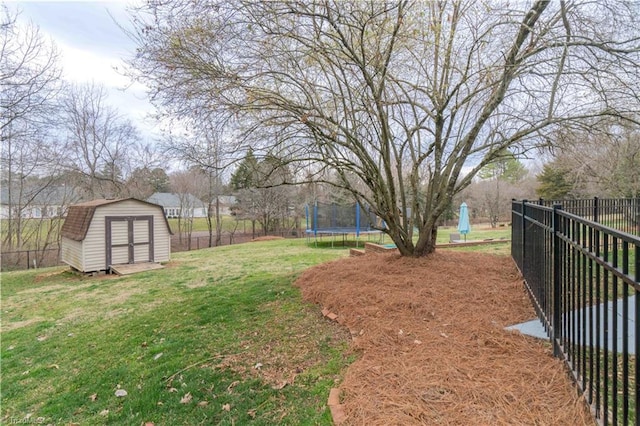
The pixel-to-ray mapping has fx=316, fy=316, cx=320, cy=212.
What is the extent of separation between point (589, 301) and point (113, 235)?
38.1ft

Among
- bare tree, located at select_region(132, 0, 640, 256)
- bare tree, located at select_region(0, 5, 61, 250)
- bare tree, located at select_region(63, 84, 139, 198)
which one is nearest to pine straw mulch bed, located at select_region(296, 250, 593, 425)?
bare tree, located at select_region(132, 0, 640, 256)

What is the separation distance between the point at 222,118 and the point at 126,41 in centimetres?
158

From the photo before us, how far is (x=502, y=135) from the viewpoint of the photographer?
554 cm

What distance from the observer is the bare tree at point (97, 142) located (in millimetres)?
17422

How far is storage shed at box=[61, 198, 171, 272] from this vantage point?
970 cm

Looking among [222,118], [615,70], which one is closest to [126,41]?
[222,118]

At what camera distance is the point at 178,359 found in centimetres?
329

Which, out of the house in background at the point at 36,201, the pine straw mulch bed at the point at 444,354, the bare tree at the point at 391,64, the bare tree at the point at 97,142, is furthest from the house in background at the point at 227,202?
the pine straw mulch bed at the point at 444,354

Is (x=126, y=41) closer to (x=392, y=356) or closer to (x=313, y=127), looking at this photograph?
(x=313, y=127)

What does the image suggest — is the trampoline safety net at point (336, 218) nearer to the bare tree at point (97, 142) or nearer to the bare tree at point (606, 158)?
the bare tree at point (606, 158)

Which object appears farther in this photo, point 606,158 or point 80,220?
point 606,158

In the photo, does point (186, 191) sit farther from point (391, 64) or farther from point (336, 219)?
point (391, 64)

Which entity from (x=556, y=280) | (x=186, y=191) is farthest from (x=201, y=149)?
(x=186, y=191)

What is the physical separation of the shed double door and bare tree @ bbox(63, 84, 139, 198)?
10.1m
